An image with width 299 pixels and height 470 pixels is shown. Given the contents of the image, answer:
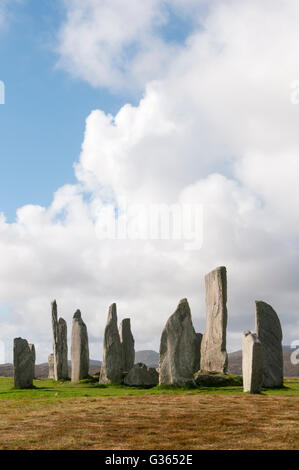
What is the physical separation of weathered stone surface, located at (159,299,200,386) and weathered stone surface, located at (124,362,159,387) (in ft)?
6.48

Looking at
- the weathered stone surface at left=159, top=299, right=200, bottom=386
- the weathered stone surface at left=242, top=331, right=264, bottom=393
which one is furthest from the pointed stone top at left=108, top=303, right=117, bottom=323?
the weathered stone surface at left=242, top=331, right=264, bottom=393

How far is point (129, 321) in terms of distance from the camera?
118ft

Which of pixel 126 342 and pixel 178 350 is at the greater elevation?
pixel 178 350

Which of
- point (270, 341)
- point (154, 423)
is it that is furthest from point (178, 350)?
point (154, 423)

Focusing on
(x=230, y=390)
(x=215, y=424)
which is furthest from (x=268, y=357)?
(x=215, y=424)

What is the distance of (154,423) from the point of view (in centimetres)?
1512

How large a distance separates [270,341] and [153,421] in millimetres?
11223

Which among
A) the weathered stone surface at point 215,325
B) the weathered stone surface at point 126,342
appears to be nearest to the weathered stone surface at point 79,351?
the weathered stone surface at point 126,342

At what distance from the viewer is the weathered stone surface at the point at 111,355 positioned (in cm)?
2836

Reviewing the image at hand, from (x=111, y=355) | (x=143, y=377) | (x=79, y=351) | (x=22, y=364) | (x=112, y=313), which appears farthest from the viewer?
(x=79, y=351)

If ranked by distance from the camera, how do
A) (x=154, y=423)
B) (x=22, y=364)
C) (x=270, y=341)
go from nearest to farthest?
1. (x=154, y=423)
2. (x=270, y=341)
3. (x=22, y=364)

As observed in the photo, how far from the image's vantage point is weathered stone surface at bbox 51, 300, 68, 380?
36.1 m

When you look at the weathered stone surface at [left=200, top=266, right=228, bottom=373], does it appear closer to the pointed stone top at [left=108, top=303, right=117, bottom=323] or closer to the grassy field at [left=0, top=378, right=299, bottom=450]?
the pointed stone top at [left=108, top=303, right=117, bottom=323]

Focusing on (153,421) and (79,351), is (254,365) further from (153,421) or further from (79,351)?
(79,351)
